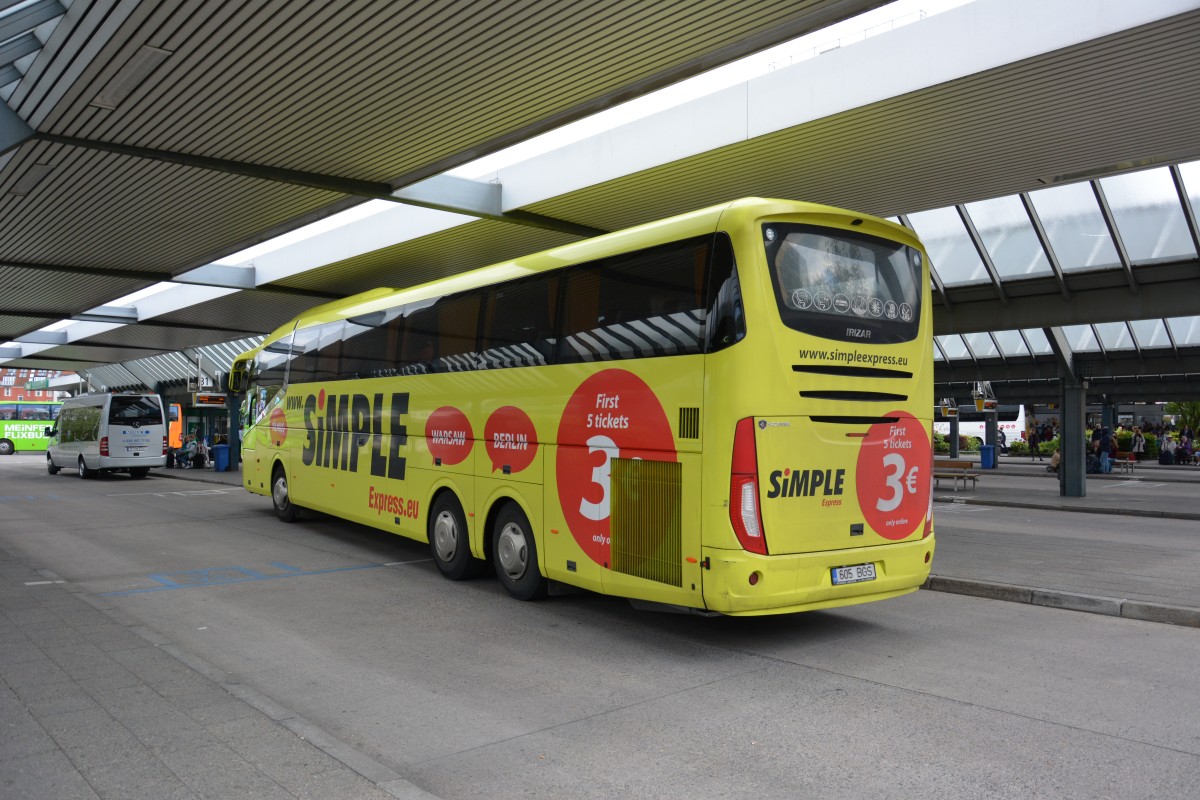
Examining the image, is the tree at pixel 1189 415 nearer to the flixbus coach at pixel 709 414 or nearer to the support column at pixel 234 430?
the support column at pixel 234 430

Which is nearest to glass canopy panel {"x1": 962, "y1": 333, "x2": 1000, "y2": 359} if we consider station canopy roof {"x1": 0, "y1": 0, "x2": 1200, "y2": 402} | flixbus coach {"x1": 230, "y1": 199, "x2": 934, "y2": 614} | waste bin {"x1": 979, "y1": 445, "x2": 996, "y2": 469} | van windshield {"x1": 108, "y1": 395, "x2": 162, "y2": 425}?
station canopy roof {"x1": 0, "y1": 0, "x2": 1200, "y2": 402}

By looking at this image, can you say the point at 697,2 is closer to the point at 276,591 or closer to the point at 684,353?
the point at 684,353

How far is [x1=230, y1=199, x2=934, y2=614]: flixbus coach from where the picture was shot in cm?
676

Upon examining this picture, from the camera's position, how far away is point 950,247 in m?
20.3

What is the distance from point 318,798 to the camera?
4.11 m

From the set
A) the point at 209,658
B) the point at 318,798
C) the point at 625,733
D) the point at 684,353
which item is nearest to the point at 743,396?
the point at 684,353

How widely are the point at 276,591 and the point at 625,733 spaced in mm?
5610

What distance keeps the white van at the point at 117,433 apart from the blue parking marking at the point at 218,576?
834 inches

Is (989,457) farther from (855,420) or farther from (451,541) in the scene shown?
(855,420)

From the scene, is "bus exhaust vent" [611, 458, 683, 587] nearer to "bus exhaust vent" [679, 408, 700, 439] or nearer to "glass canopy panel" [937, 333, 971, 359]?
"bus exhaust vent" [679, 408, 700, 439]

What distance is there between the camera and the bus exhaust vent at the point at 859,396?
705cm

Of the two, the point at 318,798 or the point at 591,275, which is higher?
the point at 591,275

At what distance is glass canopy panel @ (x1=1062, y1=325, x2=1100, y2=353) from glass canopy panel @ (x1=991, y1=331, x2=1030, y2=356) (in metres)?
2.13

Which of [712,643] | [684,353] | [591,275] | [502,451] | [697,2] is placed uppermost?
[697,2]
